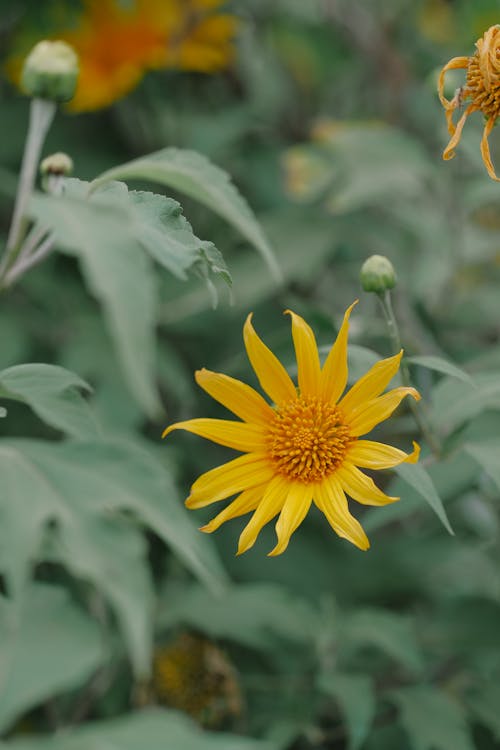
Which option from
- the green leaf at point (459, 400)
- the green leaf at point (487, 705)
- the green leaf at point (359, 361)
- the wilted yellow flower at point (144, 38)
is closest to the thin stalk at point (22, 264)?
the green leaf at point (359, 361)

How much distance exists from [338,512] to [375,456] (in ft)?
0.15

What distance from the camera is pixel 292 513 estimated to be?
70cm

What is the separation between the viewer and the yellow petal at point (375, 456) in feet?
2.19

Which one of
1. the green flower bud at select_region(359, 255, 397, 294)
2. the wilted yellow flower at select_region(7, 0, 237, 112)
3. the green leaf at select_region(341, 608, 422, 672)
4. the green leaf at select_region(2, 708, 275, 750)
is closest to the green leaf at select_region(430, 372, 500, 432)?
the green flower bud at select_region(359, 255, 397, 294)

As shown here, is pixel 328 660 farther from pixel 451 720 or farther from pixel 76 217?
pixel 76 217

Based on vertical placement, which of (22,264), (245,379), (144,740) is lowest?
(245,379)

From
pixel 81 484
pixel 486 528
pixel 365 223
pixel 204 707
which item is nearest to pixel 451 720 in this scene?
pixel 204 707

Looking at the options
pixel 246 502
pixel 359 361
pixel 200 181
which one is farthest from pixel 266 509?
pixel 200 181

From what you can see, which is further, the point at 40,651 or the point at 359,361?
the point at 359,361

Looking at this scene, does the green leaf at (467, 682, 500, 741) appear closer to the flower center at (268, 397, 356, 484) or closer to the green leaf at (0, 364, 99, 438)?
the flower center at (268, 397, 356, 484)

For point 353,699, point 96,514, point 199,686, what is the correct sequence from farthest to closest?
1. point 199,686
2. point 353,699
3. point 96,514

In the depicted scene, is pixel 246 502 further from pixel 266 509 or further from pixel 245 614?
pixel 245 614

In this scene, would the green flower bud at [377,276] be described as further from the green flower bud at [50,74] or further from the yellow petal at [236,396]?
the green flower bud at [50,74]

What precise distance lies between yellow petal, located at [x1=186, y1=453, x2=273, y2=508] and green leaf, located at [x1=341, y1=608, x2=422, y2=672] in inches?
13.3
